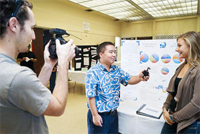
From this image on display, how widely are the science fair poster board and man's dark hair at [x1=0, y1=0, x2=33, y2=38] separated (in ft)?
4.92

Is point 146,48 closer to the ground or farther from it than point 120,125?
farther from it

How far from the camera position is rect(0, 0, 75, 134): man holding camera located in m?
0.52

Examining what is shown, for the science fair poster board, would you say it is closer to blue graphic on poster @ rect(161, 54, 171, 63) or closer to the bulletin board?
blue graphic on poster @ rect(161, 54, 171, 63)

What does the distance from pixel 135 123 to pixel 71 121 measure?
158cm

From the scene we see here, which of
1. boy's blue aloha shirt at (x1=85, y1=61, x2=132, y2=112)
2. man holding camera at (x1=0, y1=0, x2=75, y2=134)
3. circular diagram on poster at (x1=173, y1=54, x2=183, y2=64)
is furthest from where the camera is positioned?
circular diagram on poster at (x1=173, y1=54, x2=183, y2=64)

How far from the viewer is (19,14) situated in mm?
602

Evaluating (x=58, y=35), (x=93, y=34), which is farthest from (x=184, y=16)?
(x=58, y=35)

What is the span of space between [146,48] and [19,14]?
1662 mm

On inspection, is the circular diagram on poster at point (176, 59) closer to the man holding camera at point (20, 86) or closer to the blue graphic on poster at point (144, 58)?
the blue graphic on poster at point (144, 58)

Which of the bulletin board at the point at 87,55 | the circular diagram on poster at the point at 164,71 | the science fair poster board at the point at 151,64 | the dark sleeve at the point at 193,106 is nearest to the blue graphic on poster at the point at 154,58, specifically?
the science fair poster board at the point at 151,64

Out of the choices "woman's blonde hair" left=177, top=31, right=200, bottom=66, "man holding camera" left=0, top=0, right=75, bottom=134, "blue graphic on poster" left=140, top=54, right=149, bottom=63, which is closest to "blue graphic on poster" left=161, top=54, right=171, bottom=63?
"blue graphic on poster" left=140, top=54, right=149, bottom=63

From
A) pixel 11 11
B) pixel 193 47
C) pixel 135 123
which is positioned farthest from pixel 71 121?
pixel 11 11

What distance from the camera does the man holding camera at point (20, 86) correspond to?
52 centimetres

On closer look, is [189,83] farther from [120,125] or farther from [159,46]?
[120,125]
